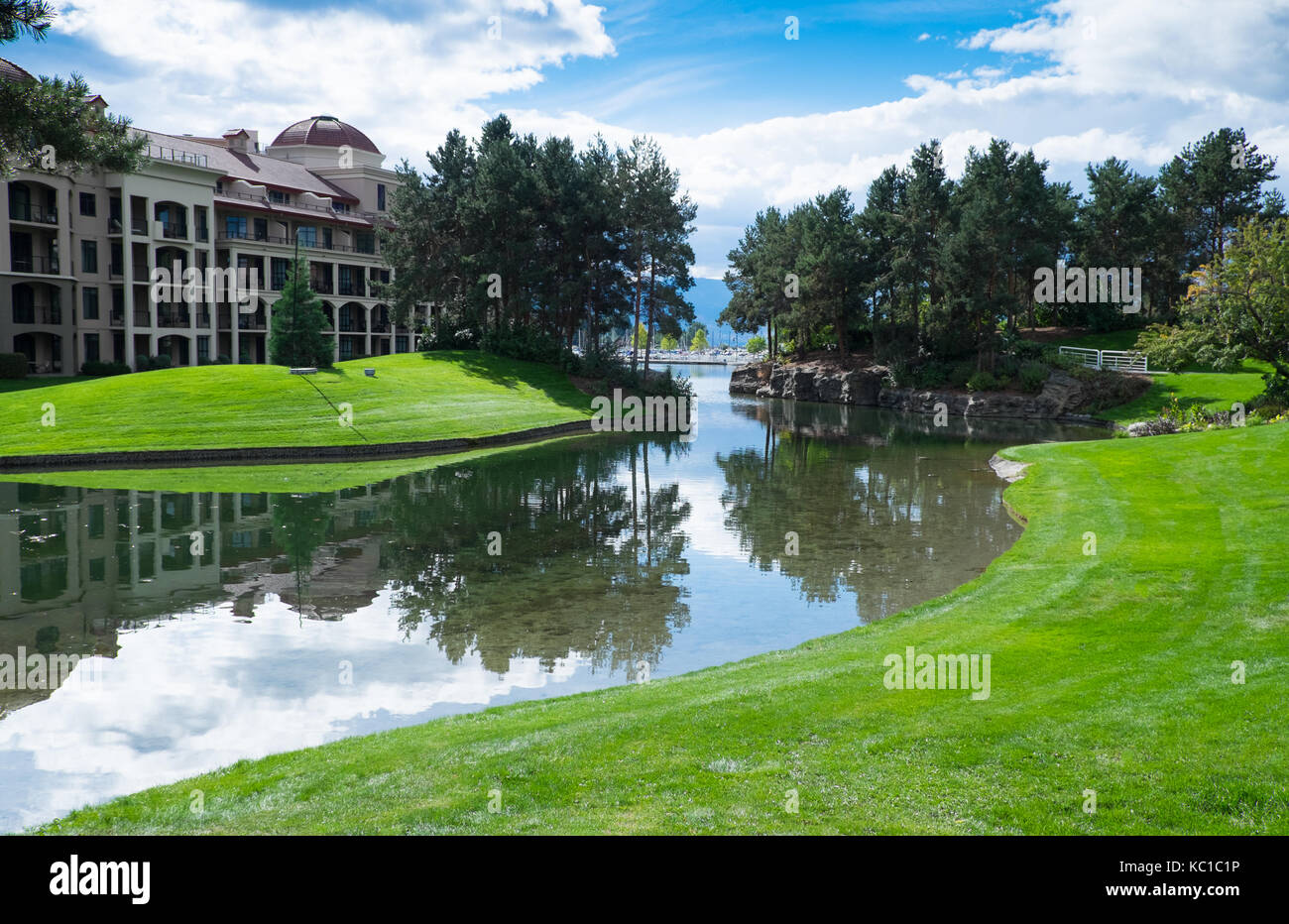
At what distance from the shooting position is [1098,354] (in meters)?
59.4

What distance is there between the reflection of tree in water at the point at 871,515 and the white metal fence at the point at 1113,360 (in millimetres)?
21269

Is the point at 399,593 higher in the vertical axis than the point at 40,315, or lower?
lower

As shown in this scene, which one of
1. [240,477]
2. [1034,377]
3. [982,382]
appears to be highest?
[1034,377]

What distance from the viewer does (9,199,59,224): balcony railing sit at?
54.8 meters

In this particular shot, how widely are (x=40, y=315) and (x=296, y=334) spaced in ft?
55.5

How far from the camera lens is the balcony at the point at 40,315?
55.4 metres

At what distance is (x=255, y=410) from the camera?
3922 centimetres

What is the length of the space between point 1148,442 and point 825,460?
11.7 m

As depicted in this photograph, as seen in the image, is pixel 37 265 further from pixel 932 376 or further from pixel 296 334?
pixel 932 376

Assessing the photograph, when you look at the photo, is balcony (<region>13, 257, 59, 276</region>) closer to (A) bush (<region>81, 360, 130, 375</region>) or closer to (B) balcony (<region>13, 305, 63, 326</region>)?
(B) balcony (<region>13, 305, 63, 326</region>)

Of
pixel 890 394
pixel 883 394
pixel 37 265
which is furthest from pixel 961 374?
pixel 37 265

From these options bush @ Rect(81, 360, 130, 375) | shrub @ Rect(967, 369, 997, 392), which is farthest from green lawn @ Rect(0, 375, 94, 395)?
shrub @ Rect(967, 369, 997, 392)
